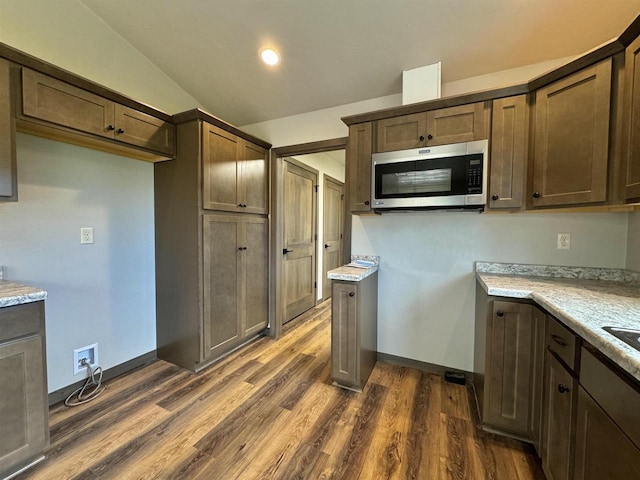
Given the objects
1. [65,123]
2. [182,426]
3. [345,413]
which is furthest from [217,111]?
[345,413]

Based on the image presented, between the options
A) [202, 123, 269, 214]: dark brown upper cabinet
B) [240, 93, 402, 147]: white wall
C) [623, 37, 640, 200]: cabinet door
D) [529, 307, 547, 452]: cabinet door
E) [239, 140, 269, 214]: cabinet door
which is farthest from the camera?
[239, 140, 269, 214]: cabinet door

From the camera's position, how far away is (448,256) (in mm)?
2275

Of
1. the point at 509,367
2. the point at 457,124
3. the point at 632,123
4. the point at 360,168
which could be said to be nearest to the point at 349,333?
the point at 509,367

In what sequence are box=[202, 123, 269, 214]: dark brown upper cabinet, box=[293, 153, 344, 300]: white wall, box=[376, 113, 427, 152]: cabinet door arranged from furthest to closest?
1. box=[293, 153, 344, 300]: white wall
2. box=[202, 123, 269, 214]: dark brown upper cabinet
3. box=[376, 113, 427, 152]: cabinet door

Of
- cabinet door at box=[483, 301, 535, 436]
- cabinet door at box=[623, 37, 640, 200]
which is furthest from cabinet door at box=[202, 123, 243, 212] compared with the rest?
cabinet door at box=[623, 37, 640, 200]

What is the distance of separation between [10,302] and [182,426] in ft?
3.86

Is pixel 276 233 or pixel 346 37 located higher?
pixel 346 37

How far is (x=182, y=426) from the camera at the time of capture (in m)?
1.71

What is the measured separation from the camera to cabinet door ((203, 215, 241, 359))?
2.34 m

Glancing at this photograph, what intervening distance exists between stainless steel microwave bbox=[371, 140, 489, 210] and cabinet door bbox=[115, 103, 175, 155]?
177cm

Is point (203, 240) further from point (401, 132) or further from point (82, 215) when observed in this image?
point (401, 132)

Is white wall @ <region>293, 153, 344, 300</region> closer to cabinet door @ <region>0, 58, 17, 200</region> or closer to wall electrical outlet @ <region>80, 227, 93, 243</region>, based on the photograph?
wall electrical outlet @ <region>80, 227, 93, 243</region>

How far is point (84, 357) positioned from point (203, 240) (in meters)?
1.26

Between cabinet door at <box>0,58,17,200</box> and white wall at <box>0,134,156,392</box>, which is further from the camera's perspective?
white wall at <box>0,134,156,392</box>
